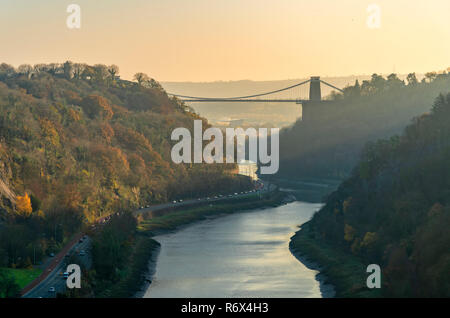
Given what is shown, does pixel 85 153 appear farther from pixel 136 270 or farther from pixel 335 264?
pixel 335 264

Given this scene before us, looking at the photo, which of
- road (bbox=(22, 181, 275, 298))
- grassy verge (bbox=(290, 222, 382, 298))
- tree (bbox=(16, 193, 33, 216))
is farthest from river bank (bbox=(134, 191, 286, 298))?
grassy verge (bbox=(290, 222, 382, 298))

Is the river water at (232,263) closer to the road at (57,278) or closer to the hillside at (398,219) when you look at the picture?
the hillside at (398,219)

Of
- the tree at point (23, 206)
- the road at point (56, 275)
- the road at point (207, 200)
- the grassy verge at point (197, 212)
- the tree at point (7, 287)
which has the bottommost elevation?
the grassy verge at point (197, 212)

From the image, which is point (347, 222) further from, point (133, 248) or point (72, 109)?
point (72, 109)

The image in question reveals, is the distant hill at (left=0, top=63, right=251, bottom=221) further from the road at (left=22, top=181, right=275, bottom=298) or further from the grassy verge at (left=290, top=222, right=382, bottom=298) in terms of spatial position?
the grassy verge at (left=290, top=222, right=382, bottom=298)

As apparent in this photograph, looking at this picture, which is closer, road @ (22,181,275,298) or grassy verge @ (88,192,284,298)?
road @ (22,181,275,298)

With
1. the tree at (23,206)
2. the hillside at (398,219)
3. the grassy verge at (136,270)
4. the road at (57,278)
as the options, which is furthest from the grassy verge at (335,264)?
the tree at (23,206)

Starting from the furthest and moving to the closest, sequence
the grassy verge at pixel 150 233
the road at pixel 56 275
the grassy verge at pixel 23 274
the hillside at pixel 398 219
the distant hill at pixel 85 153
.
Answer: the distant hill at pixel 85 153, the grassy verge at pixel 150 233, the grassy verge at pixel 23 274, the hillside at pixel 398 219, the road at pixel 56 275
